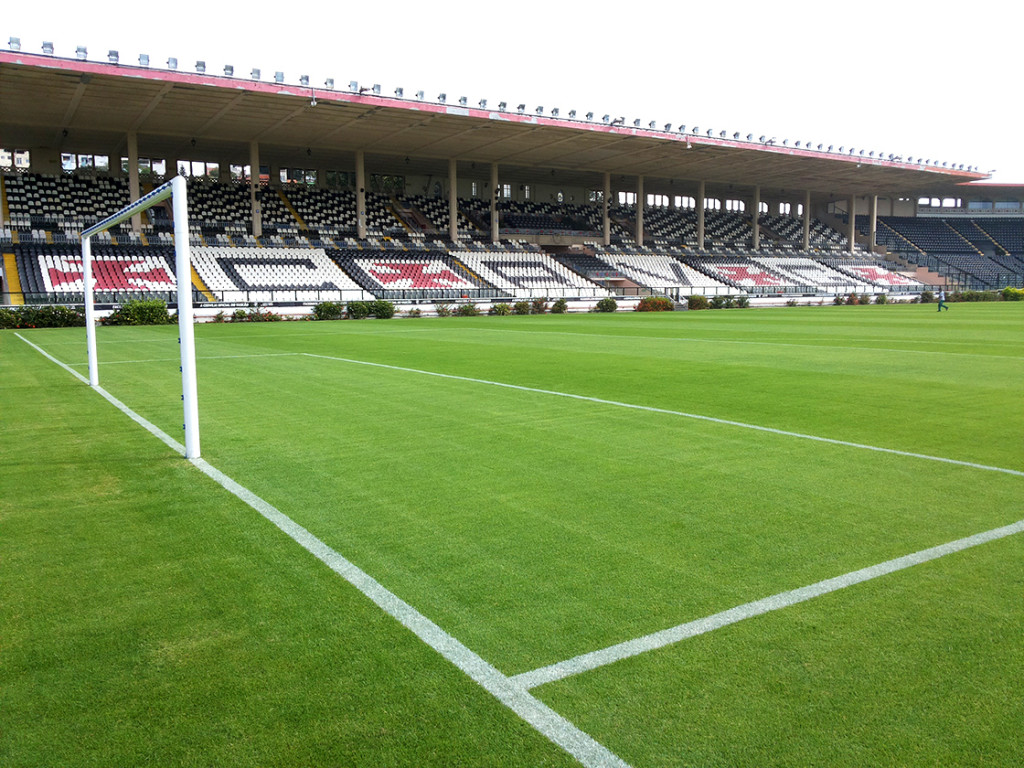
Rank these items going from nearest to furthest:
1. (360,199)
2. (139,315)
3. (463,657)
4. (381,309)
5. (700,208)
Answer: (463,657)
(139,315)
(381,309)
(360,199)
(700,208)

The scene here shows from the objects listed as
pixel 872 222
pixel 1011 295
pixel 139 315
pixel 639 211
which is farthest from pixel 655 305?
pixel 872 222

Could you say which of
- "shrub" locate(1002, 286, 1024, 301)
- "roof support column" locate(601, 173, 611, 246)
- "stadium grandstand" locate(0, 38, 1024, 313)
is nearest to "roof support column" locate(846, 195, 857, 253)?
"stadium grandstand" locate(0, 38, 1024, 313)

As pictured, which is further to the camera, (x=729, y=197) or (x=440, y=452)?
(x=729, y=197)

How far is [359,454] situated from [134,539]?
249cm

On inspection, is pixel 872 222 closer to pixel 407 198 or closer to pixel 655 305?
pixel 655 305

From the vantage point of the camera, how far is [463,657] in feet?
10.4

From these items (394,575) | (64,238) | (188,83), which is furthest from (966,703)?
(64,238)

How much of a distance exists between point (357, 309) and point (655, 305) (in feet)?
62.9

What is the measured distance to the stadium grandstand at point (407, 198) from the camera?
128 feet

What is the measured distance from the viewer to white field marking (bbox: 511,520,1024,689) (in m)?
3.06

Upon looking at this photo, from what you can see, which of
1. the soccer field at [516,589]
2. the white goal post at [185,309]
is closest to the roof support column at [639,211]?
the soccer field at [516,589]

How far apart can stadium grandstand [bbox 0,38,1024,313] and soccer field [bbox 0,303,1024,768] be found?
3463cm

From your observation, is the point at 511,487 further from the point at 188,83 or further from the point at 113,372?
the point at 188,83

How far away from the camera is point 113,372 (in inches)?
543
